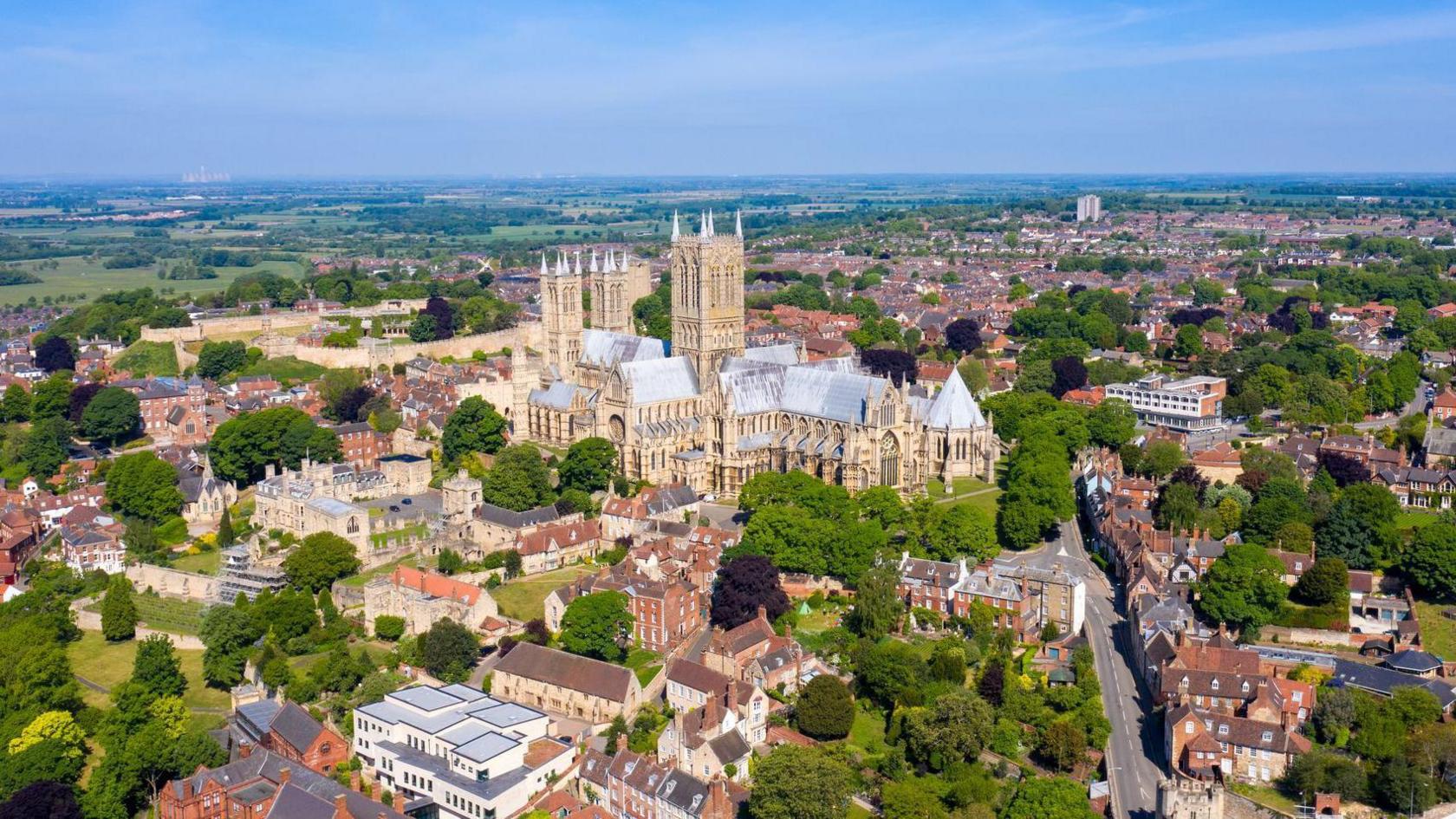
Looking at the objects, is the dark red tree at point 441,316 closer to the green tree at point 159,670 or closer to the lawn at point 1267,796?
the green tree at point 159,670

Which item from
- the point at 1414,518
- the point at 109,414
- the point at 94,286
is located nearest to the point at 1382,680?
the point at 1414,518

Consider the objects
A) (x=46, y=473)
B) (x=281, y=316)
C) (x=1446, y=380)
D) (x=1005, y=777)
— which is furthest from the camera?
(x=281, y=316)

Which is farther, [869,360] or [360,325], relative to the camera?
[360,325]

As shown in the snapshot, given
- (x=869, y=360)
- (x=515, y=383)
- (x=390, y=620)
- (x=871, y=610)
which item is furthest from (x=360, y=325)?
(x=871, y=610)

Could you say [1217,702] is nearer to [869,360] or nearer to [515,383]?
[515,383]

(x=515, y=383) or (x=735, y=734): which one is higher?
(x=515, y=383)

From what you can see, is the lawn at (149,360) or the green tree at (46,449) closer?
the green tree at (46,449)

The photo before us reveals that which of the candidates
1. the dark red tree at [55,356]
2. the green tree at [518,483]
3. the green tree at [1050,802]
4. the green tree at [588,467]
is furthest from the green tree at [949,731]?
the dark red tree at [55,356]

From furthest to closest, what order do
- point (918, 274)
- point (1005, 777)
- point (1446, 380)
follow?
point (918, 274) → point (1446, 380) → point (1005, 777)
